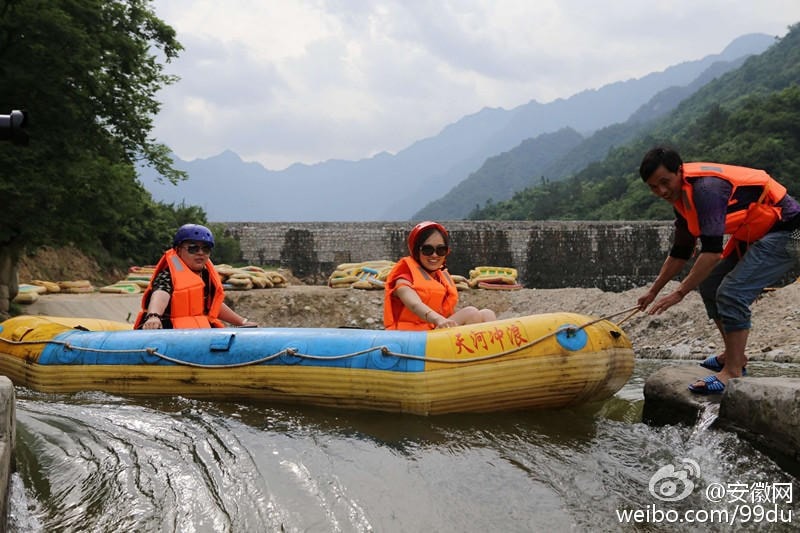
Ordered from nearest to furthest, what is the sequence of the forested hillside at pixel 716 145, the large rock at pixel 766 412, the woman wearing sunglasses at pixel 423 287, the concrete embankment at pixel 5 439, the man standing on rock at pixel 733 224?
the concrete embankment at pixel 5 439 < the large rock at pixel 766 412 < the man standing on rock at pixel 733 224 < the woman wearing sunglasses at pixel 423 287 < the forested hillside at pixel 716 145

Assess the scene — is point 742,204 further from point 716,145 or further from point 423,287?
point 716,145

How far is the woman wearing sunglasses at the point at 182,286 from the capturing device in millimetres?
5551

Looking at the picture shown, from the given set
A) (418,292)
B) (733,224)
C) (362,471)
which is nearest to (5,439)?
(362,471)

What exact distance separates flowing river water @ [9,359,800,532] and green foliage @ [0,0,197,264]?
6.77 metres

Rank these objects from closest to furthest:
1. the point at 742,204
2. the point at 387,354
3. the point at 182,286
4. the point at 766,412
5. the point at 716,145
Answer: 1. the point at 766,412
2. the point at 742,204
3. the point at 387,354
4. the point at 182,286
5. the point at 716,145

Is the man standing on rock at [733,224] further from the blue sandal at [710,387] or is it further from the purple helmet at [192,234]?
the purple helmet at [192,234]

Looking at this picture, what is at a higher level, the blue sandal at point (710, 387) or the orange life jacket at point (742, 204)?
the orange life jacket at point (742, 204)

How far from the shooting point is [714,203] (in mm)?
3605

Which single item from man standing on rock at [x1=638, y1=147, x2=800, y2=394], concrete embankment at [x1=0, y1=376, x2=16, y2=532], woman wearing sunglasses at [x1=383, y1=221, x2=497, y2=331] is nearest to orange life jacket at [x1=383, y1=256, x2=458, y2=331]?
woman wearing sunglasses at [x1=383, y1=221, x2=497, y2=331]

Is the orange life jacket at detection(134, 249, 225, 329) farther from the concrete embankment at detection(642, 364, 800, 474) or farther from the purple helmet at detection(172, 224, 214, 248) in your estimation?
the concrete embankment at detection(642, 364, 800, 474)

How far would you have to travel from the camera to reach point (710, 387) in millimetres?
3844

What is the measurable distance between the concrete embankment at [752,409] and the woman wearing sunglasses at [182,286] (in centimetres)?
364

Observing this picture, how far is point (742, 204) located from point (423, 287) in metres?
2.21

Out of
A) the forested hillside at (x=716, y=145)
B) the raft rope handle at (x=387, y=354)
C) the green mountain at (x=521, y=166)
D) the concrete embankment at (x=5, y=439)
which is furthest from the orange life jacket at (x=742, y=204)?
the green mountain at (x=521, y=166)
